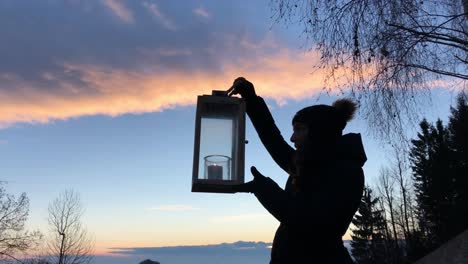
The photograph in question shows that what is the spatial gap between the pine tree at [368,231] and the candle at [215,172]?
5140 cm

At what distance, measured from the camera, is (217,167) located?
2250 millimetres

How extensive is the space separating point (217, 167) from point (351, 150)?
793mm

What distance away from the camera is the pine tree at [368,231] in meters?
50.1

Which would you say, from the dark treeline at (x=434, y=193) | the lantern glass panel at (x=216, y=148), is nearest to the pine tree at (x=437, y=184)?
the dark treeline at (x=434, y=193)

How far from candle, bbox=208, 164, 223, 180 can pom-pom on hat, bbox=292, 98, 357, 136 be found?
1.88 ft

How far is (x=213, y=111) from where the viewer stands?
2412mm

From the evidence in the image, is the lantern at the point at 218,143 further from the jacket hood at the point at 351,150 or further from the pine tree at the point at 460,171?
the pine tree at the point at 460,171

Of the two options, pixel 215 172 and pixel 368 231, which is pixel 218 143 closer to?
pixel 215 172

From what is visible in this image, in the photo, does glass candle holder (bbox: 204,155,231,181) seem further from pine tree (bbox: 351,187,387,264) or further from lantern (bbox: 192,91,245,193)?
pine tree (bbox: 351,187,387,264)

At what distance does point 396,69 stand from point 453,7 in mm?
1331

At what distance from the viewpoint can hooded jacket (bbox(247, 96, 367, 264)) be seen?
1.48 meters

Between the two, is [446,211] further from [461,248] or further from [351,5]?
[351,5]

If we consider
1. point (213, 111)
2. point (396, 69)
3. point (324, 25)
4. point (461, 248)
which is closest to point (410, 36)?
point (396, 69)

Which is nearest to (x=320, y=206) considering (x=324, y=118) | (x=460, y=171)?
(x=324, y=118)
